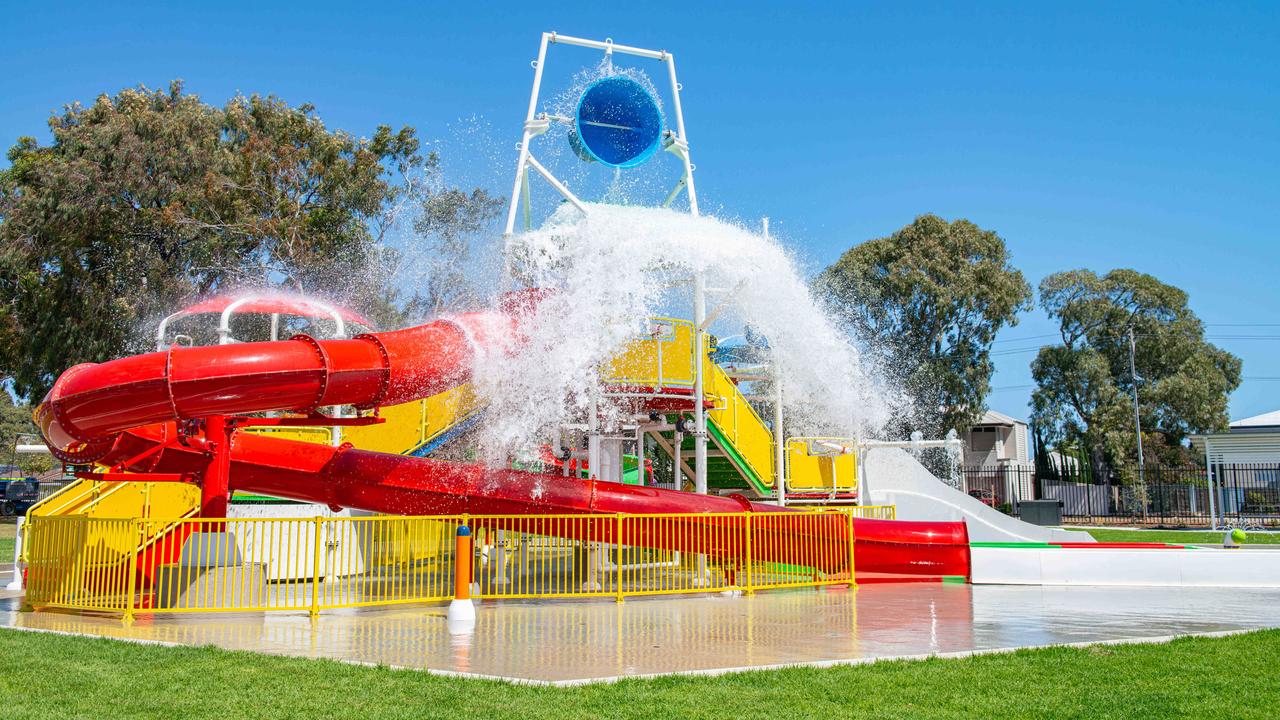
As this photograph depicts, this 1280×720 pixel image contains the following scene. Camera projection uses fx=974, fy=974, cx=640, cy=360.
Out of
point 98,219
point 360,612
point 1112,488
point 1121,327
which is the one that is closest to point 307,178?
point 98,219

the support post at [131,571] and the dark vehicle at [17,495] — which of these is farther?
the dark vehicle at [17,495]

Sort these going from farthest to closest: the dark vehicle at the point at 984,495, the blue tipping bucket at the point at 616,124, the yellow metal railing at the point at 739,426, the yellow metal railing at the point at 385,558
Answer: the dark vehicle at the point at 984,495, the yellow metal railing at the point at 739,426, the blue tipping bucket at the point at 616,124, the yellow metal railing at the point at 385,558

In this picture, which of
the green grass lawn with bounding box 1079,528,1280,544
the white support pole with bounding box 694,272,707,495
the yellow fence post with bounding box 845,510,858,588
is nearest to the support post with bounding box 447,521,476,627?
the white support pole with bounding box 694,272,707,495

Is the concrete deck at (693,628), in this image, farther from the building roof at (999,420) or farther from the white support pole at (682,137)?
the building roof at (999,420)

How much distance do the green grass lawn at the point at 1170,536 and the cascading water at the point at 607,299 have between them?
14466 mm

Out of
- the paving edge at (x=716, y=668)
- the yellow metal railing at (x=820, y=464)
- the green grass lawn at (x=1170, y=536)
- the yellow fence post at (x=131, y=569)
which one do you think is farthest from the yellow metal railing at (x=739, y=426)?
the green grass lawn at (x=1170, y=536)

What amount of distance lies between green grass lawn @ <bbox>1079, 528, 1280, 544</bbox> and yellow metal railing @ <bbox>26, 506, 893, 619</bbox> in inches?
652

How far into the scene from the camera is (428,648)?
27.5 ft

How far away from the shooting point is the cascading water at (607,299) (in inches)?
489

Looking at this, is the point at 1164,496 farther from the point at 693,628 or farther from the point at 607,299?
the point at 693,628

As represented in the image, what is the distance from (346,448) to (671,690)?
7.66 m

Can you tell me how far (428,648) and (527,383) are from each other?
4.66 m

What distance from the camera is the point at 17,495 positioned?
38000mm

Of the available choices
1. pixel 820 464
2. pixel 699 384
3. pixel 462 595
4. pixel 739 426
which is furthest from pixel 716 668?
pixel 820 464
